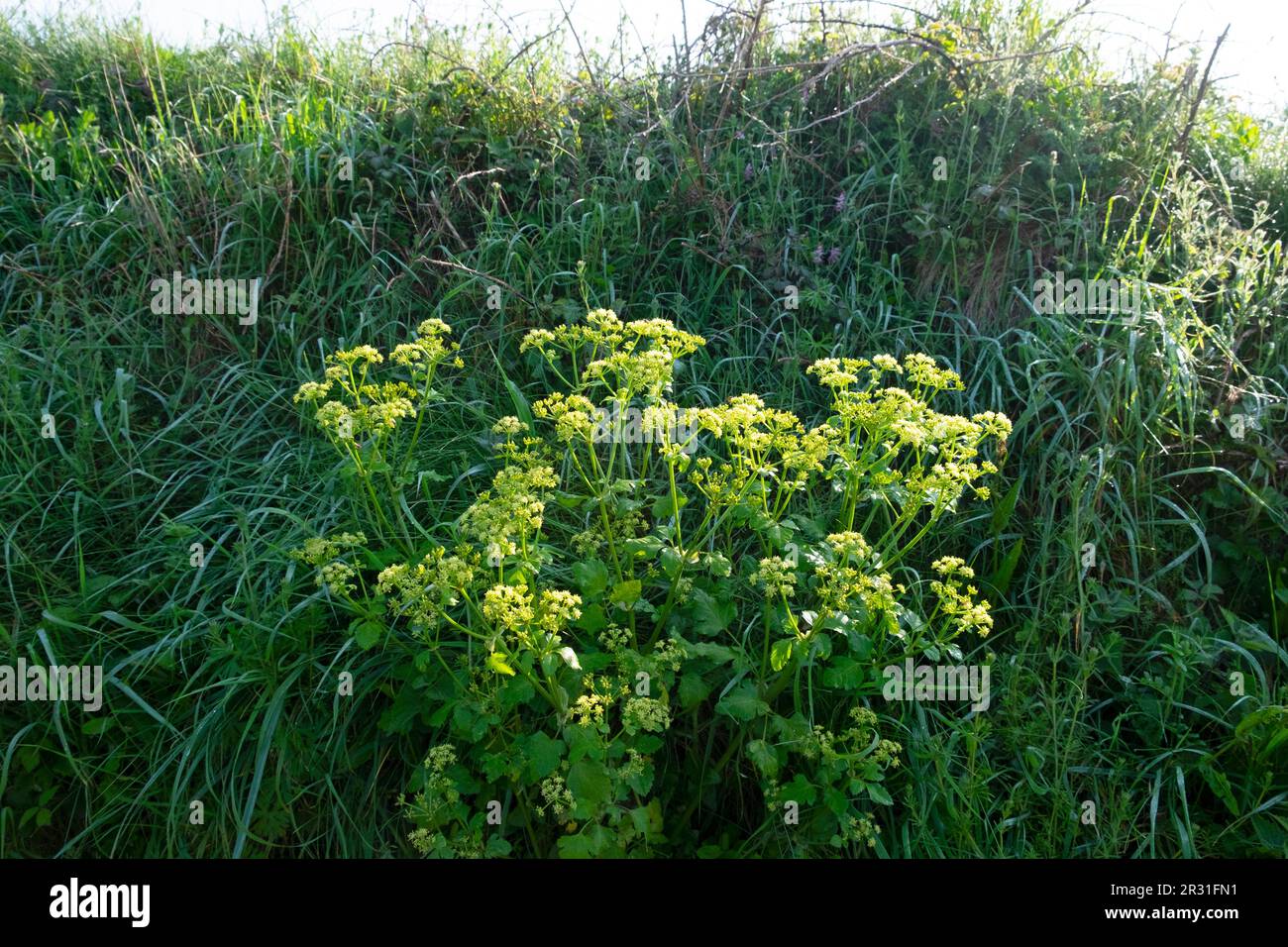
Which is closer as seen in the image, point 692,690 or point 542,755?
point 542,755

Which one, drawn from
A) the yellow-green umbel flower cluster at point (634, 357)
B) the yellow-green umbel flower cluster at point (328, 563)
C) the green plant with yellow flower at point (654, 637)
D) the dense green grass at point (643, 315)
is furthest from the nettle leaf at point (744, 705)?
the yellow-green umbel flower cluster at point (328, 563)

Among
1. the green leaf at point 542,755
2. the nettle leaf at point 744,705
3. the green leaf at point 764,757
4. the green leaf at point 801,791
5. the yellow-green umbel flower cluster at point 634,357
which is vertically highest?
the yellow-green umbel flower cluster at point 634,357

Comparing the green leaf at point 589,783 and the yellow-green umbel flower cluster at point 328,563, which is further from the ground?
the yellow-green umbel flower cluster at point 328,563

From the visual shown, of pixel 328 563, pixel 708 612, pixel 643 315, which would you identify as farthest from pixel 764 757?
pixel 643 315

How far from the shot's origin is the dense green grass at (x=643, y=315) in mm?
3184

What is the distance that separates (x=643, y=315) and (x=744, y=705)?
7.92ft

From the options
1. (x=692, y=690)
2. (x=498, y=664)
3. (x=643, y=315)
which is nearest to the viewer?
(x=498, y=664)

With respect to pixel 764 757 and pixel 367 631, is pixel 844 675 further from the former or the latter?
pixel 367 631

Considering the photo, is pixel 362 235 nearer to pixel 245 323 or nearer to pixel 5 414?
pixel 245 323

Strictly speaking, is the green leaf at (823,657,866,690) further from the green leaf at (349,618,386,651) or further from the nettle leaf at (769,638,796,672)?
the green leaf at (349,618,386,651)

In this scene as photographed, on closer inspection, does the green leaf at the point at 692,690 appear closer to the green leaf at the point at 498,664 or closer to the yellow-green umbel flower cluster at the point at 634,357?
the green leaf at the point at 498,664

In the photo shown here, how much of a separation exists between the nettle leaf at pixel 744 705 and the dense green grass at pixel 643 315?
50cm

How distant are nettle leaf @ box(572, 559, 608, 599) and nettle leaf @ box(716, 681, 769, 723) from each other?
0.48m

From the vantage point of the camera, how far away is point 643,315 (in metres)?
4.70
